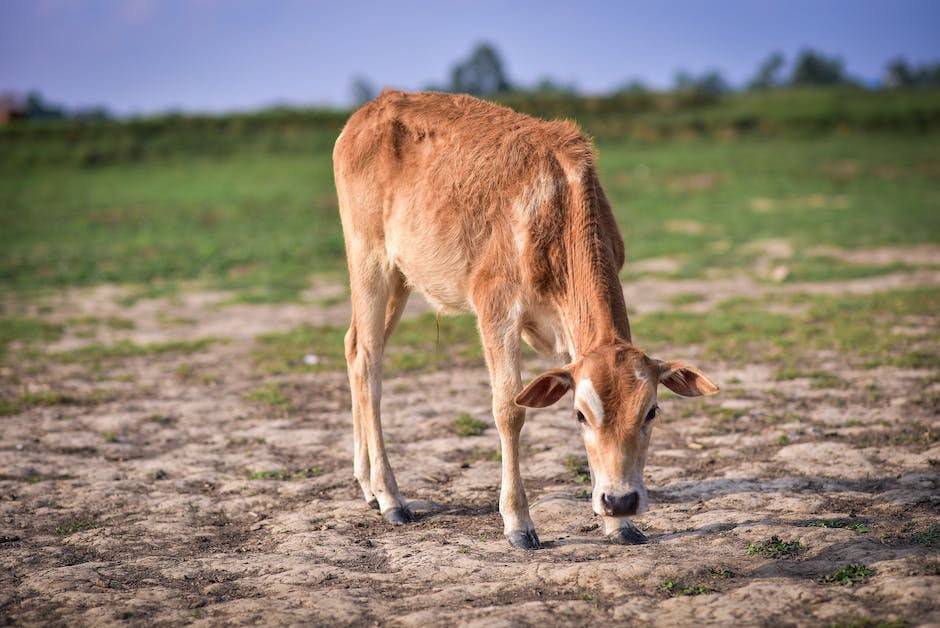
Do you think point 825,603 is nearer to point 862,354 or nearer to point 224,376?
point 862,354

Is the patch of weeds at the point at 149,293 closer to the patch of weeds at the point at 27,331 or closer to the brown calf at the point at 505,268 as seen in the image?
the patch of weeds at the point at 27,331

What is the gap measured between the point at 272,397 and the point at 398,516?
342 cm

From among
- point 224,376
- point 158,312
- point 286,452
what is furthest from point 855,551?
point 158,312

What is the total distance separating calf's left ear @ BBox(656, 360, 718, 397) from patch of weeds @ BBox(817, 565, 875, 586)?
3.97 feet

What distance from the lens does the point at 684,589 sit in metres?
5.02

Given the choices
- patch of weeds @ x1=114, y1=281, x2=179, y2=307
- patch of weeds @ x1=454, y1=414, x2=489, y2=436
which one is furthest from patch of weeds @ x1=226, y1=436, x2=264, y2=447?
patch of weeds @ x1=114, y1=281, x2=179, y2=307

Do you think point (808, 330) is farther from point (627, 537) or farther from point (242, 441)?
point (242, 441)

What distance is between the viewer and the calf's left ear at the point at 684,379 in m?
5.61

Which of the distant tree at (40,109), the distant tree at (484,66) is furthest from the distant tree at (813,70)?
the distant tree at (40,109)

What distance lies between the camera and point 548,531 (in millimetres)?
6273

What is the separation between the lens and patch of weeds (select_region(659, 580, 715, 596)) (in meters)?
4.99

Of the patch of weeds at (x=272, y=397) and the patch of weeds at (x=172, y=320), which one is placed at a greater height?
the patch of weeds at (x=172, y=320)

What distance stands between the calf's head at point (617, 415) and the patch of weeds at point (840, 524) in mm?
1259

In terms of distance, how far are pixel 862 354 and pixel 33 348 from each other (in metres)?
10.5
